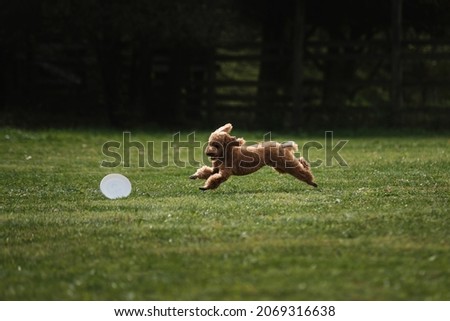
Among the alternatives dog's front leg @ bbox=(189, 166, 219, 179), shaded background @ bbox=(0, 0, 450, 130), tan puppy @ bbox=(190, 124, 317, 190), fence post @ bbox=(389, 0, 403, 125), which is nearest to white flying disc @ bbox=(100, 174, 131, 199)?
dog's front leg @ bbox=(189, 166, 219, 179)

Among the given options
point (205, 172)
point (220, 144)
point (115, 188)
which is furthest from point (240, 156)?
point (115, 188)

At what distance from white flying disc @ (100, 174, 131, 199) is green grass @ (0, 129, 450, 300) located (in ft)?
0.39

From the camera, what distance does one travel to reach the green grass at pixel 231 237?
6.93m

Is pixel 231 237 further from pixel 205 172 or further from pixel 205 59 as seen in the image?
pixel 205 59

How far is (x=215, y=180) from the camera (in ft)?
37.7

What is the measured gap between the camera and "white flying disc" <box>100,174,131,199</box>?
11.7 m

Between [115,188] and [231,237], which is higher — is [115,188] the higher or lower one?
the lower one

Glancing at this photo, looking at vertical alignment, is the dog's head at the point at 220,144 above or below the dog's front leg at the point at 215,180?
above

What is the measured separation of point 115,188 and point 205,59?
14.4m

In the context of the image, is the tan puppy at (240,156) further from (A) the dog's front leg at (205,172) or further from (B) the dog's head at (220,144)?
(A) the dog's front leg at (205,172)

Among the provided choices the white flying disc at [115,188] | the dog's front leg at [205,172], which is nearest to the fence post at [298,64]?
the dog's front leg at [205,172]

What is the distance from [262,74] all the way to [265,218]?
17.9m

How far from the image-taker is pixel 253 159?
37.3ft

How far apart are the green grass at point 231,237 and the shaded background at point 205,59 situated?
10376mm
